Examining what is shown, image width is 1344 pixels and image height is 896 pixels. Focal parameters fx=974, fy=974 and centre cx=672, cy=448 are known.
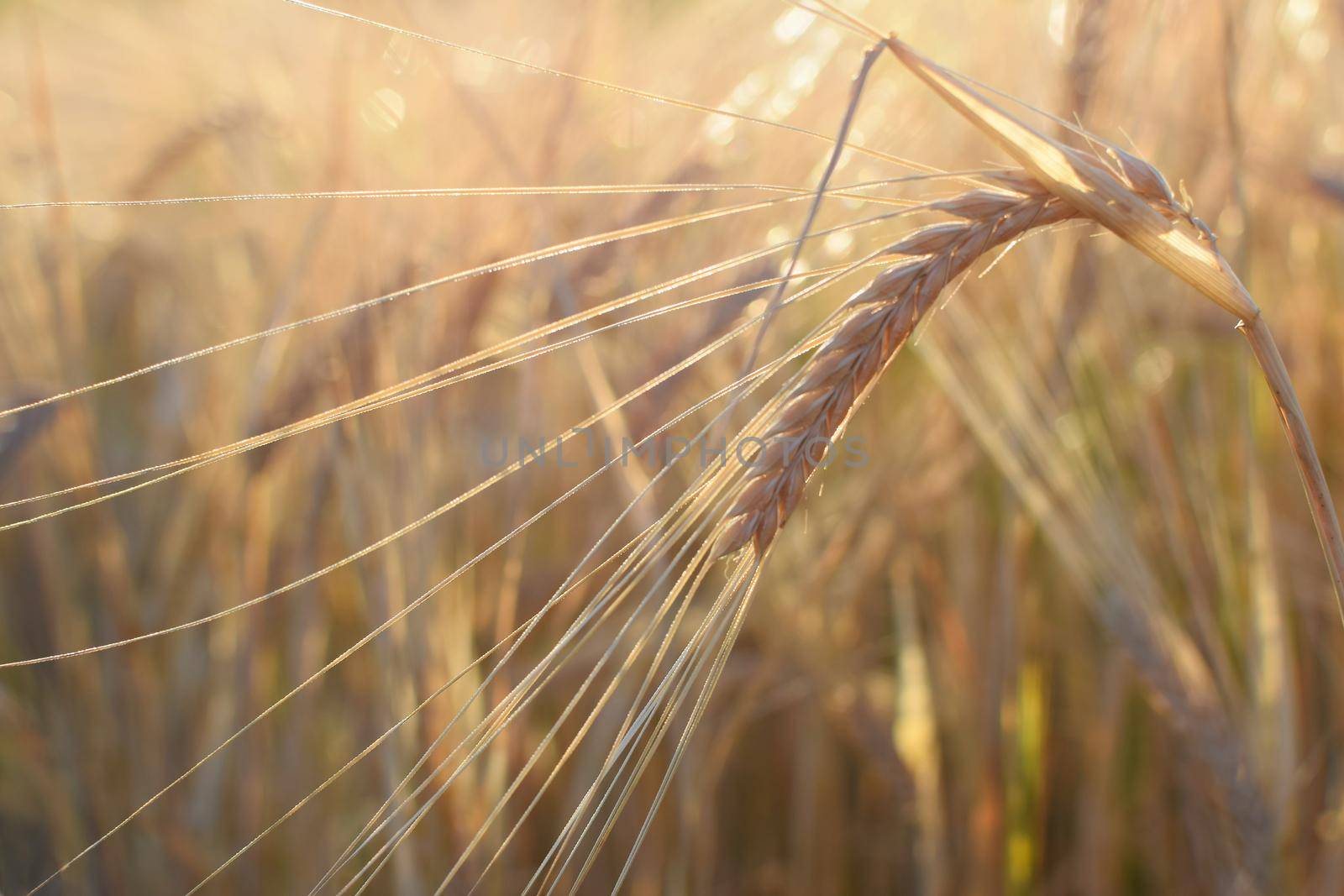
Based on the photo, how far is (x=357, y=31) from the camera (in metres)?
1.26

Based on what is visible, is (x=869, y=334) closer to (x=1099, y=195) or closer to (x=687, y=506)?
(x=1099, y=195)

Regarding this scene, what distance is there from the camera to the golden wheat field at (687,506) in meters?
1.04

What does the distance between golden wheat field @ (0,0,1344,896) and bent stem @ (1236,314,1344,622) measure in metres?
0.36

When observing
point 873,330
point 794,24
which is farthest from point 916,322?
point 794,24

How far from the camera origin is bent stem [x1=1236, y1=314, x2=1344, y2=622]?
1.77ft

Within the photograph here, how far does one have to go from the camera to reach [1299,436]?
556mm

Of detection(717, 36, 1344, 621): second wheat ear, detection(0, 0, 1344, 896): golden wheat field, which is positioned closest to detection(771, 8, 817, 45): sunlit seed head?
detection(0, 0, 1344, 896): golden wheat field

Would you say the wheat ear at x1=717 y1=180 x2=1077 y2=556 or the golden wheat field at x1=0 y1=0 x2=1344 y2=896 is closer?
the wheat ear at x1=717 y1=180 x2=1077 y2=556

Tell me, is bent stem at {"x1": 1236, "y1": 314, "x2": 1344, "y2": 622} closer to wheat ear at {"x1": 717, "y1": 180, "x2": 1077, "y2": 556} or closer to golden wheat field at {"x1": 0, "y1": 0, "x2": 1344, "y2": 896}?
wheat ear at {"x1": 717, "y1": 180, "x2": 1077, "y2": 556}

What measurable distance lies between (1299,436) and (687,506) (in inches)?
18.1

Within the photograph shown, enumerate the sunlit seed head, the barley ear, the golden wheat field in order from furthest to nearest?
1. the sunlit seed head
2. the golden wheat field
3. the barley ear

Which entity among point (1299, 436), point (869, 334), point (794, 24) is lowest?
point (1299, 436)

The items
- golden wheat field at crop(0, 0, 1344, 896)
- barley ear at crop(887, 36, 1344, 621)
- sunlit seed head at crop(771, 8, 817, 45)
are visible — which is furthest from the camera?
sunlit seed head at crop(771, 8, 817, 45)

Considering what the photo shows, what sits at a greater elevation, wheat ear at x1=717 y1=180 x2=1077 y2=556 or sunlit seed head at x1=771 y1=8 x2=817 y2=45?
sunlit seed head at x1=771 y1=8 x2=817 y2=45
